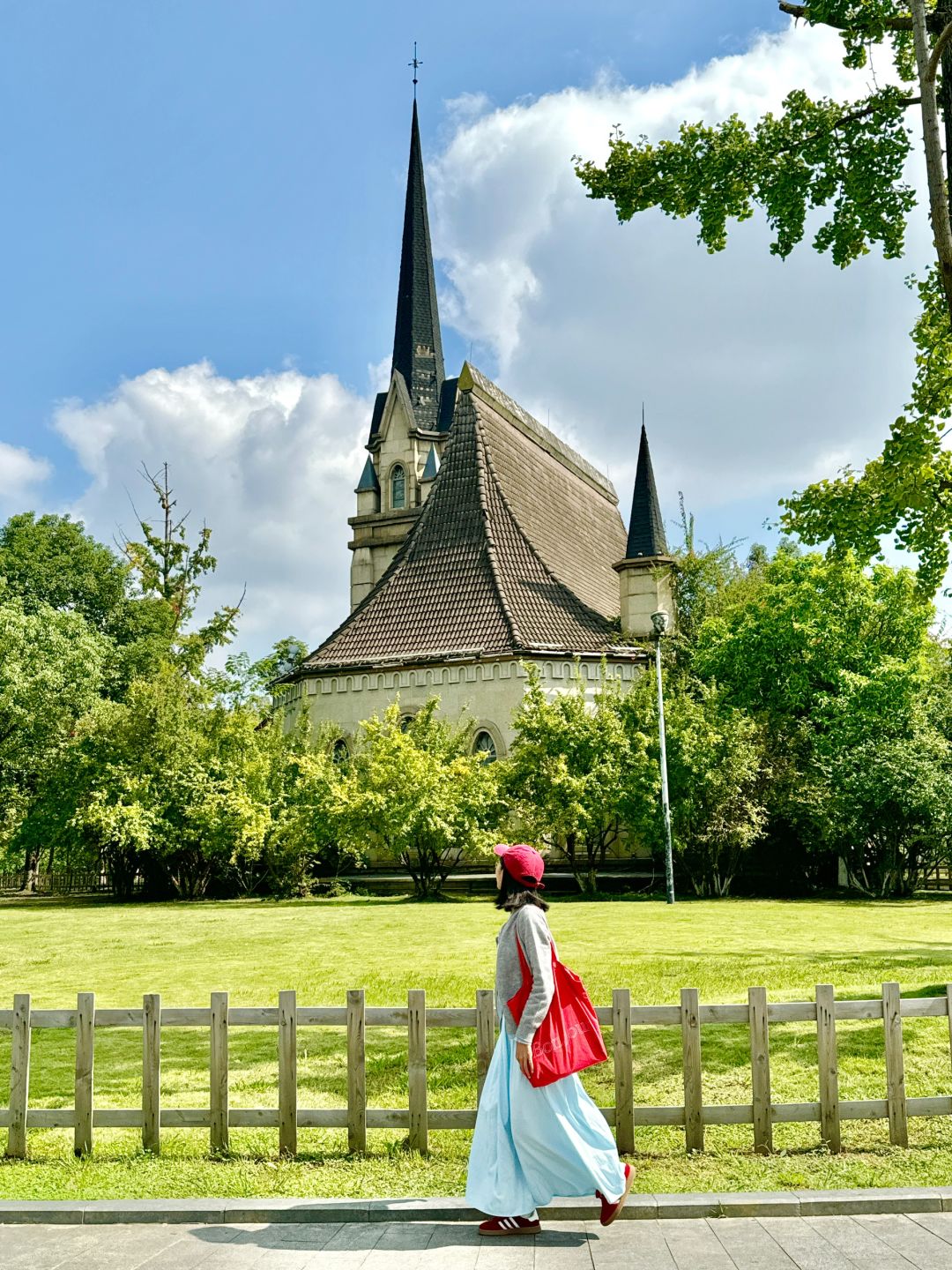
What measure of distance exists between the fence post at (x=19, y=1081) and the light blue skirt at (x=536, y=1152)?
9.63 feet

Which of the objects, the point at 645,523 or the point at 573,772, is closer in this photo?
the point at 573,772

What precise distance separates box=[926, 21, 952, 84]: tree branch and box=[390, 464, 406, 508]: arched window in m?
47.3

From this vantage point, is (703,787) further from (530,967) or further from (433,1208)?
(530,967)

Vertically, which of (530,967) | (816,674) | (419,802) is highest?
(816,674)

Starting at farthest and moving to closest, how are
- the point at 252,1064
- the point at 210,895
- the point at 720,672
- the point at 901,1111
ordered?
the point at 720,672, the point at 210,895, the point at 252,1064, the point at 901,1111

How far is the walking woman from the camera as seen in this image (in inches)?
→ 235

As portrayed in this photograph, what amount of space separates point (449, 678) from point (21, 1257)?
33.2 meters

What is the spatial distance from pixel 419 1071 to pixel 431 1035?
4.53 metres

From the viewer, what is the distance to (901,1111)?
23.7ft

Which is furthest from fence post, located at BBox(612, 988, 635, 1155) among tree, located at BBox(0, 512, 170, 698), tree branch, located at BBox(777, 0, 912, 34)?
tree, located at BBox(0, 512, 170, 698)

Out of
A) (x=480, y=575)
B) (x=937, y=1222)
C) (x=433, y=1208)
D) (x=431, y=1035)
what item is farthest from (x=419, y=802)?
(x=937, y=1222)

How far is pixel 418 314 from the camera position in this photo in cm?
6253

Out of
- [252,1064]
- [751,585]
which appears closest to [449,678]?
[751,585]

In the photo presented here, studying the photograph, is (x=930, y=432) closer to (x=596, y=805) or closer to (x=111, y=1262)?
(x=111, y=1262)
